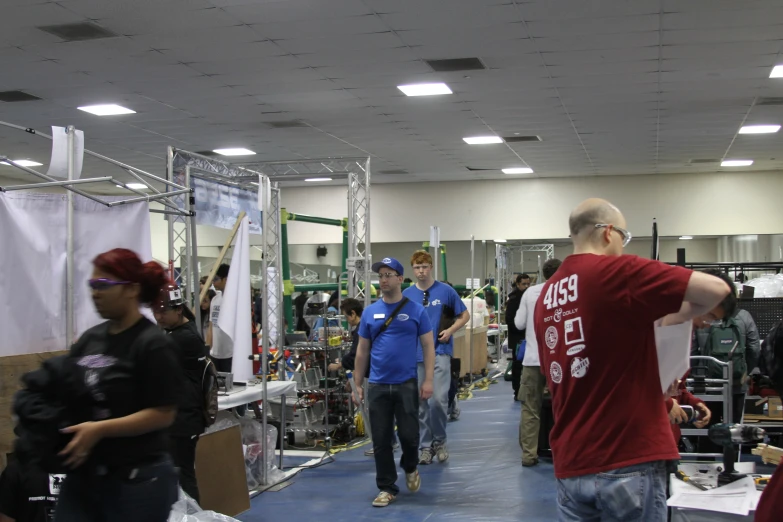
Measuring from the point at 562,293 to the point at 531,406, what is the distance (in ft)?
13.4

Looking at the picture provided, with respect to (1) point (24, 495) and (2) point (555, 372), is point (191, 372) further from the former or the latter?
(2) point (555, 372)

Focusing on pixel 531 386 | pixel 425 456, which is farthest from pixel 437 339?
pixel 425 456

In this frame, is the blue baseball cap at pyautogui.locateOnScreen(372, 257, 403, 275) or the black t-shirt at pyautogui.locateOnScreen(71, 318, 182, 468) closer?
the black t-shirt at pyautogui.locateOnScreen(71, 318, 182, 468)

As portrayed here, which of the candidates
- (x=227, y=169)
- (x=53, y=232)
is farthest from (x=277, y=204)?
(x=53, y=232)

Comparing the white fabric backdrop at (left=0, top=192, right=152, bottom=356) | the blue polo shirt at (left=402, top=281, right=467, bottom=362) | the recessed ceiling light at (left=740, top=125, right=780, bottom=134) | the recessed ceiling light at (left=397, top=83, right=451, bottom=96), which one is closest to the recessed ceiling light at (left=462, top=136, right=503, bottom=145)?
the recessed ceiling light at (left=397, top=83, right=451, bottom=96)

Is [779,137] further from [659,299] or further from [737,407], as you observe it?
[659,299]

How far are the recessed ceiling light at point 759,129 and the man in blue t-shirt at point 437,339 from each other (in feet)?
21.8

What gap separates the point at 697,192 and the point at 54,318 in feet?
45.2

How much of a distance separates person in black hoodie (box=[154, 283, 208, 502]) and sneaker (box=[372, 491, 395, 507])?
1.45 meters

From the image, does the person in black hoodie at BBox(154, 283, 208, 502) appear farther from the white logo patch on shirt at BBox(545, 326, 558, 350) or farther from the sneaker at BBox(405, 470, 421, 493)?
the white logo patch on shirt at BBox(545, 326, 558, 350)

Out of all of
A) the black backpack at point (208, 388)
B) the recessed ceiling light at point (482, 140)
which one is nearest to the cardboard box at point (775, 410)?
the black backpack at point (208, 388)

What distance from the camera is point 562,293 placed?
8.03 feet

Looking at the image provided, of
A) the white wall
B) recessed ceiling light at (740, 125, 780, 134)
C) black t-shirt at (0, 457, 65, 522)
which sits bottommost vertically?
black t-shirt at (0, 457, 65, 522)

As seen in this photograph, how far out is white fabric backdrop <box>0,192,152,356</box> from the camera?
403cm
